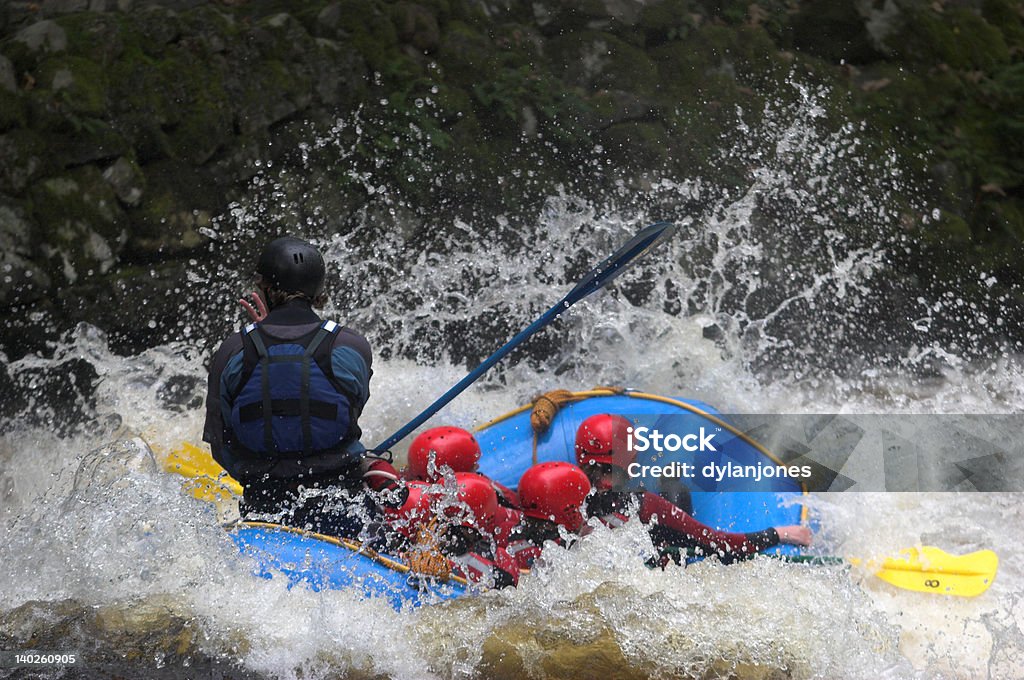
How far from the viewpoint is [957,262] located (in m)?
7.07

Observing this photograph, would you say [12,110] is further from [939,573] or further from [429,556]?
[939,573]

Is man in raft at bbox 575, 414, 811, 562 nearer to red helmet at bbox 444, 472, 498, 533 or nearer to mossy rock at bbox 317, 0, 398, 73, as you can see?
red helmet at bbox 444, 472, 498, 533

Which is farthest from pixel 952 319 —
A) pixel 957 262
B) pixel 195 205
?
pixel 195 205

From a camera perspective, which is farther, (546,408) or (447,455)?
(546,408)

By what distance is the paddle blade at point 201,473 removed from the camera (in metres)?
3.67

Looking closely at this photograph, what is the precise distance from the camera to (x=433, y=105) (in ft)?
22.0

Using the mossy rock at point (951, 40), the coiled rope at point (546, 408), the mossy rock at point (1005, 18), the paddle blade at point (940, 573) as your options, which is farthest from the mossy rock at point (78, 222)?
the mossy rock at point (1005, 18)

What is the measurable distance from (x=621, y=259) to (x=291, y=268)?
71.4 inches

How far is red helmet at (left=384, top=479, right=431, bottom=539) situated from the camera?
309 centimetres

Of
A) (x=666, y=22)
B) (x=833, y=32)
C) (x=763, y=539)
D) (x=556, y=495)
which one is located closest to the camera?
(x=556, y=495)

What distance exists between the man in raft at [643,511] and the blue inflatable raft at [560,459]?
0.30 ft

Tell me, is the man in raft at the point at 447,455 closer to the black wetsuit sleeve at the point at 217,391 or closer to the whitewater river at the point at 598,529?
the whitewater river at the point at 598,529

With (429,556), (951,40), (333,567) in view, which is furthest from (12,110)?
(951,40)

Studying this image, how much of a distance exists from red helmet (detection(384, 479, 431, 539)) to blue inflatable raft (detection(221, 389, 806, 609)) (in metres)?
0.11
